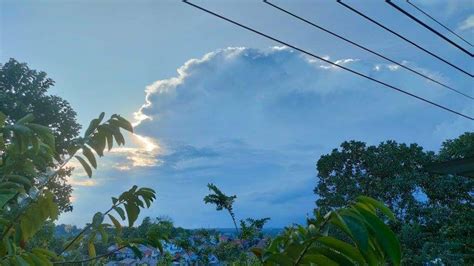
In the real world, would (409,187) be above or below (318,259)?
above

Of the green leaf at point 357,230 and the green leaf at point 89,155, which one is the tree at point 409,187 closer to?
the green leaf at point 89,155

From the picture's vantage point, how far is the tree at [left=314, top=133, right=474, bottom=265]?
46.2 ft

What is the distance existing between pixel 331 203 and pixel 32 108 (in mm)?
11986

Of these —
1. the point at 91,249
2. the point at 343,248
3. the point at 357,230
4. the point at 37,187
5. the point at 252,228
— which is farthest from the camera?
the point at 252,228

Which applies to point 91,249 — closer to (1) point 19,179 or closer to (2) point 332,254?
(1) point 19,179

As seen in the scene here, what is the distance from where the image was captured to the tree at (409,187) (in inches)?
555

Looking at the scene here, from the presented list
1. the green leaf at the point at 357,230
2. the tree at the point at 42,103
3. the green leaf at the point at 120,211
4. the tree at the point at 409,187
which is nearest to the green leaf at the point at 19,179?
the green leaf at the point at 120,211

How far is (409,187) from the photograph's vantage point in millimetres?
16219

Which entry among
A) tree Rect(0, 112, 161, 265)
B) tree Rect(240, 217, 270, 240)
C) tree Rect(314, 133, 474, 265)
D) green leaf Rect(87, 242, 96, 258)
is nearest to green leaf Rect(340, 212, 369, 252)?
tree Rect(0, 112, 161, 265)

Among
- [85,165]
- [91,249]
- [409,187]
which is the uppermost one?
[409,187]

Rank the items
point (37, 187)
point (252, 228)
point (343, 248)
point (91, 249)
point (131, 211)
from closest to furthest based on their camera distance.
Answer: point (343, 248)
point (37, 187)
point (131, 211)
point (91, 249)
point (252, 228)

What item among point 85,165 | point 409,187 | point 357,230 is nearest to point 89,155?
point 85,165

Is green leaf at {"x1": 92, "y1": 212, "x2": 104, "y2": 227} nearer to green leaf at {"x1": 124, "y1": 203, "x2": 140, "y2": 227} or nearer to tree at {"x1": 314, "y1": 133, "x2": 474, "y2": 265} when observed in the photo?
green leaf at {"x1": 124, "y1": 203, "x2": 140, "y2": 227}

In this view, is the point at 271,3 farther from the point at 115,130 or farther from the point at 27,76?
the point at 27,76
